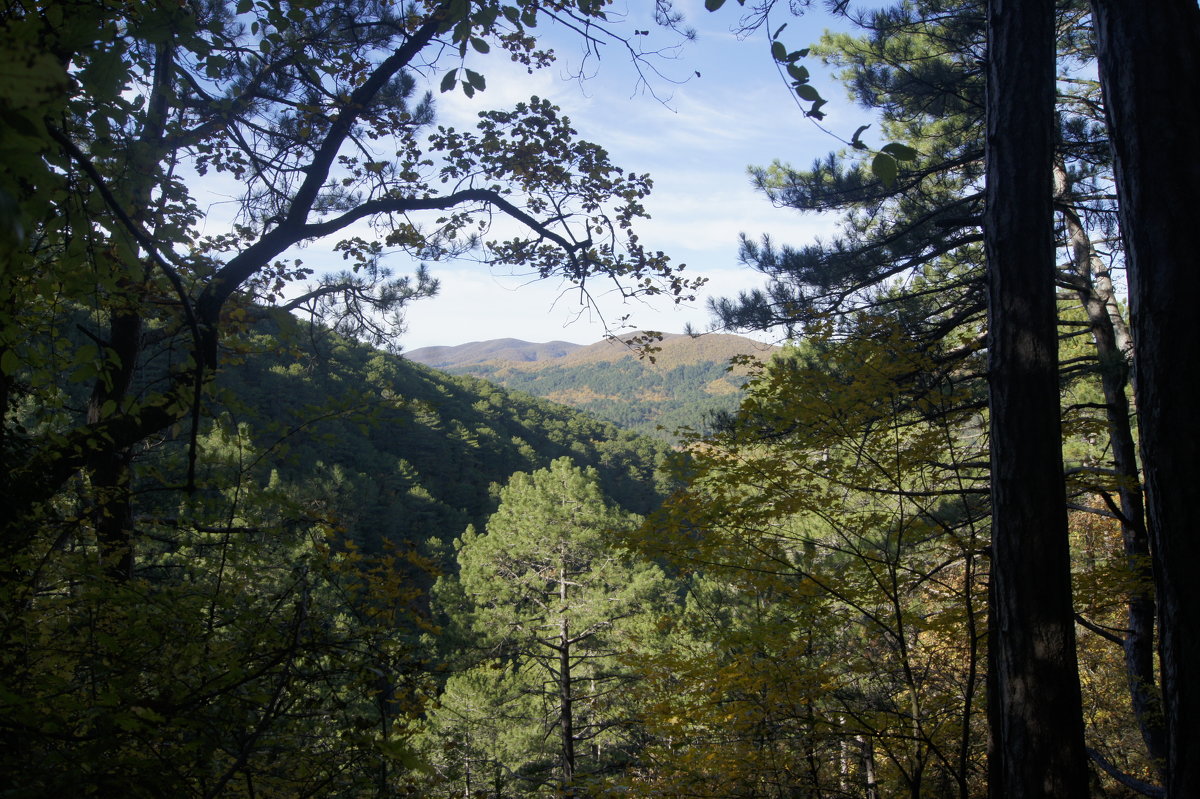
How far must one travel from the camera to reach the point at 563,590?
41.7 feet

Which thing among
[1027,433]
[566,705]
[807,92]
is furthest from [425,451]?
[807,92]

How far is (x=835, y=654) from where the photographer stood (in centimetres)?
941

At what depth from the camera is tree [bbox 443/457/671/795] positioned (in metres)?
12.2

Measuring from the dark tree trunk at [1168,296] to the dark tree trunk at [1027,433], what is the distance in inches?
17.8

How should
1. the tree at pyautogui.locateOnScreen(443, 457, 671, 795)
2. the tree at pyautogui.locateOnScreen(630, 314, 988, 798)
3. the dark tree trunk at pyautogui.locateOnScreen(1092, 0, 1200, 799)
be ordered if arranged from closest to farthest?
the dark tree trunk at pyautogui.locateOnScreen(1092, 0, 1200, 799), the tree at pyautogui.locateOnScreen(630, 314, 988, 798), the tree at pyautogui.locateOnScreen(443, 457, 671, 795)

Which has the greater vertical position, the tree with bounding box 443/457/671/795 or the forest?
the forest

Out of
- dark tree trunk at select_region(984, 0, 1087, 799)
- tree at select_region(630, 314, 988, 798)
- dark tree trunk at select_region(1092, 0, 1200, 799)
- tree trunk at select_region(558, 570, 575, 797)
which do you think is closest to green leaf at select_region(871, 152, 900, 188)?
dark tree trunk at select_region(1092, 0, 1200, 799)

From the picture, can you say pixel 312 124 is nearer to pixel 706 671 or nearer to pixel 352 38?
pixel 352 38

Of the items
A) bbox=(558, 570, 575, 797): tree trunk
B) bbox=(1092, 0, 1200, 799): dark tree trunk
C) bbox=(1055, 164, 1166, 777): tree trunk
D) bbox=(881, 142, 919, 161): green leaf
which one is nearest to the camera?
bbox=(881, 142, 919, 161): green leaf

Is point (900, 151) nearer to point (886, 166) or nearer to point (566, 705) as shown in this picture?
point (886, 166)

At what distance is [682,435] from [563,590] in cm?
809

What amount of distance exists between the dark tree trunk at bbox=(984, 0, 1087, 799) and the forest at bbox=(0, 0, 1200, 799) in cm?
1

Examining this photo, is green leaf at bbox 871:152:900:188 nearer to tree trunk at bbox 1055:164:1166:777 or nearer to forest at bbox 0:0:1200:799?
forest at bbox 0:0:1200:799

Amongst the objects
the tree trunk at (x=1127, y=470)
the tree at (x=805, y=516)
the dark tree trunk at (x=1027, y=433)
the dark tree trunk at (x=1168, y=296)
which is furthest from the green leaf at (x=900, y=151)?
the tree trunk at (x=1127, y=470)
